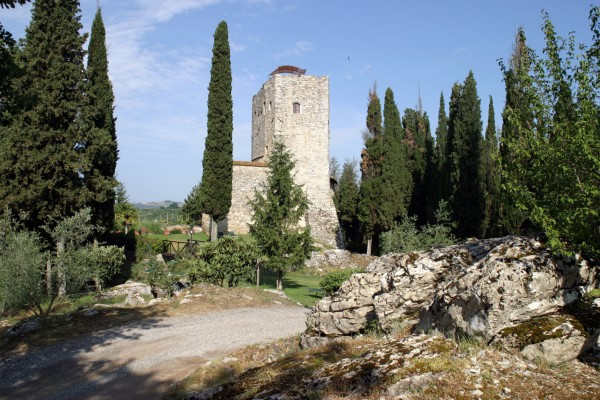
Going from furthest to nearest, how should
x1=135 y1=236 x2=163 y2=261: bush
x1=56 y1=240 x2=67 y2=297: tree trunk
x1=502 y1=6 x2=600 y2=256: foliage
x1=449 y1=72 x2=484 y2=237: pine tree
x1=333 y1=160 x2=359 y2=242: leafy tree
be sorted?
x1=333 y1=160 x2=359 y2=242: leafy tree
x1=135 y1=236 x2=163 y2=261: bush
x1=449 y1=72 x2=484 y2=237: pine tree
x1=56 y1=240 x2=67 y2=297: tree trunk
x1=502 y1=6 x2=600 y2=256: foliage

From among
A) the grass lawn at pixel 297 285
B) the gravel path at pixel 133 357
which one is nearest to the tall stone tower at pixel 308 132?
the grass lawn at pixel 297 285

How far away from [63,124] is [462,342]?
21.6m

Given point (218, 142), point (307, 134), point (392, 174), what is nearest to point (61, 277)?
point (218, 142)

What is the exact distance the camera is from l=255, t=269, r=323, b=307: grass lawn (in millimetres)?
20516

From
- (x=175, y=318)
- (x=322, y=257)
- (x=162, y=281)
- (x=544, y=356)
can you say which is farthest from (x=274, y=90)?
(x=544, y=356)

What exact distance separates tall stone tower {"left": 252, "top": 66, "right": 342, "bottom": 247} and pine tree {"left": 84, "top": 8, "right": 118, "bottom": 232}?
14.9m

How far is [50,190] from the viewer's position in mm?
21406

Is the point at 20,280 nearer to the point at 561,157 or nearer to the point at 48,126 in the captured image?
the point at 48,126

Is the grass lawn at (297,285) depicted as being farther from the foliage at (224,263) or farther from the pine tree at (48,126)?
the pine tree at (48,126)

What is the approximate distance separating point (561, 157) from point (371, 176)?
102 ft

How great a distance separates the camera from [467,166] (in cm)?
3091

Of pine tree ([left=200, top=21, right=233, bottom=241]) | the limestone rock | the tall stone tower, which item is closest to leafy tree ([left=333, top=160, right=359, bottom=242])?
the tall stone tower

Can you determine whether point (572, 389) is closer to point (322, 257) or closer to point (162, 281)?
point (162, 281)

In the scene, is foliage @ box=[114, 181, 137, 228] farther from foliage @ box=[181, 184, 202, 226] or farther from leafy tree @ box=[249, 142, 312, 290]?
leafy tree @ box=[249, 142, 312, 290]
